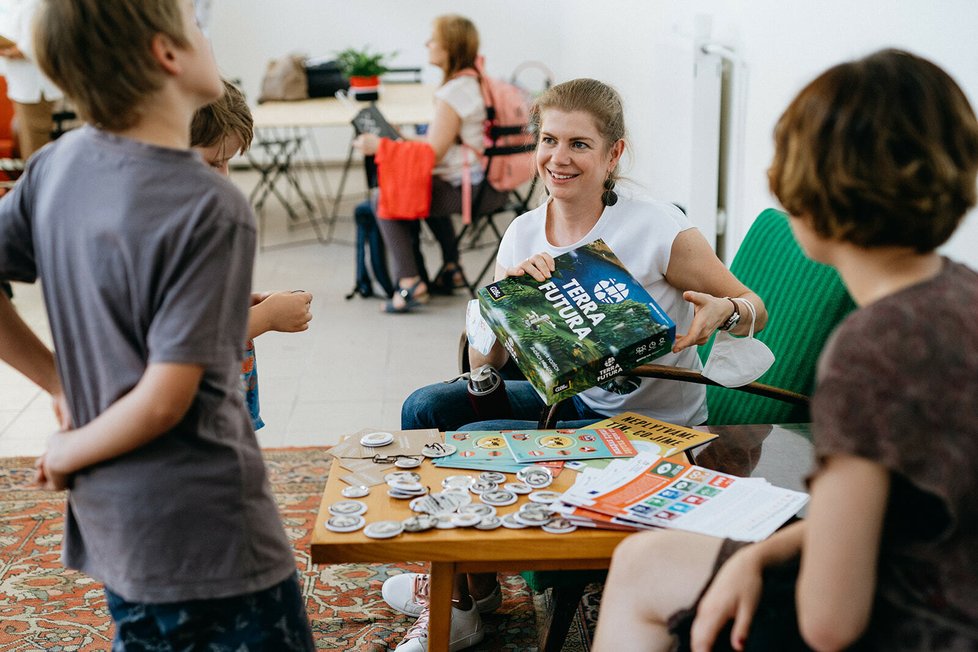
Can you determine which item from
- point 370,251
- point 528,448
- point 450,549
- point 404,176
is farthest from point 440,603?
point 370,251

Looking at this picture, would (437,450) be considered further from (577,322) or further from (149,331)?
(149,331)

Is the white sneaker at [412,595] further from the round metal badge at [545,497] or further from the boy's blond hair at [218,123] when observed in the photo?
the boy's blond hair at [218,123]

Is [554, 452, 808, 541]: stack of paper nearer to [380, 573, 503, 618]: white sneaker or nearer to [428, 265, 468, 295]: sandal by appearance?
[380, 573, 503, 618]: white sneaker

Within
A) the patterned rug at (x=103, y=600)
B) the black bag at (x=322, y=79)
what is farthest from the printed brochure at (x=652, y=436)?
the black bag at (x=322, y=79)

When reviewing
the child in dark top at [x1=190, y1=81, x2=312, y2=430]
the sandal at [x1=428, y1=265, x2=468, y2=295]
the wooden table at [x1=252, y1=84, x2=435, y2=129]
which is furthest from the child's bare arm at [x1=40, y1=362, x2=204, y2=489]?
the wooden table at [x1=252, y1=84, x2=435, y2=129]

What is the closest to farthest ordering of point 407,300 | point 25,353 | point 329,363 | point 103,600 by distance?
point 25,353 < point 103,600 < point 329,363 < point 407,300

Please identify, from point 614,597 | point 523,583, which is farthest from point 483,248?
point 614,597

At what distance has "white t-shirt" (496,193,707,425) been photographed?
219 cm

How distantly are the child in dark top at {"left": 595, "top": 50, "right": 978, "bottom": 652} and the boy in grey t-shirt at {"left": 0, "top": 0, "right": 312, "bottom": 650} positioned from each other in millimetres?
666

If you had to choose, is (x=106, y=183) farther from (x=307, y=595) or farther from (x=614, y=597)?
(x=307, y=595)

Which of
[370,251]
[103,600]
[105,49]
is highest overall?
[105,49]

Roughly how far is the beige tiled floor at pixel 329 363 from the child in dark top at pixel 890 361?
255 cm

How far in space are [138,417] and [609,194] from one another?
137cm

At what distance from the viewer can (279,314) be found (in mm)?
1645
